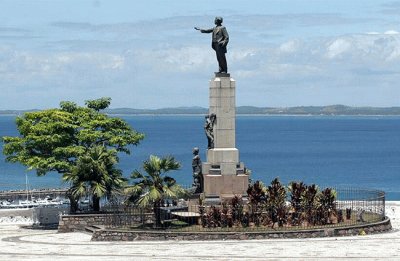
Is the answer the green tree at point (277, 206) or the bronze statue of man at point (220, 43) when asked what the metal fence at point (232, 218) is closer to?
the green tree at point (277, 206)

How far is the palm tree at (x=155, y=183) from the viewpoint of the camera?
145 feet

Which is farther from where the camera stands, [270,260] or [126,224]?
[126,224]

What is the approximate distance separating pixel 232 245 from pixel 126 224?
22.4ft

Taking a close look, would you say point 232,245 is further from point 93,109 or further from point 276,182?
point 93,109

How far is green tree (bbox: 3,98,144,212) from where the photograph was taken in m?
53.8

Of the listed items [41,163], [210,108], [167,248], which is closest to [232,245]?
[167,248]

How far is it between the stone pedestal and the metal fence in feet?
4.90

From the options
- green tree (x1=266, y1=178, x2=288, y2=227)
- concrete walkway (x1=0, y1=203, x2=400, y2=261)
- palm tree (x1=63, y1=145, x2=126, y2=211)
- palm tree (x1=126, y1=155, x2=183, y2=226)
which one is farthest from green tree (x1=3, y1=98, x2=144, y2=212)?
green tree (x1=266, y1=178, x2=288, y2=227)

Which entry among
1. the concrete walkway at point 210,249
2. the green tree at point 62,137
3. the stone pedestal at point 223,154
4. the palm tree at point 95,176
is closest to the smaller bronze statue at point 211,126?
the stone pedestal at point 223,154

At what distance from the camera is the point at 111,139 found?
55531 millimetres

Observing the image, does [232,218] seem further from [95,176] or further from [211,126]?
[95,176]

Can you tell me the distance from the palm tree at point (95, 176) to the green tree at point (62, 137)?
189 cm

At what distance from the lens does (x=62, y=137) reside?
5447 centimetres

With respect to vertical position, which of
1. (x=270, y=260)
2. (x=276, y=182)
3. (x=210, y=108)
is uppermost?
(x=210, y=108)
